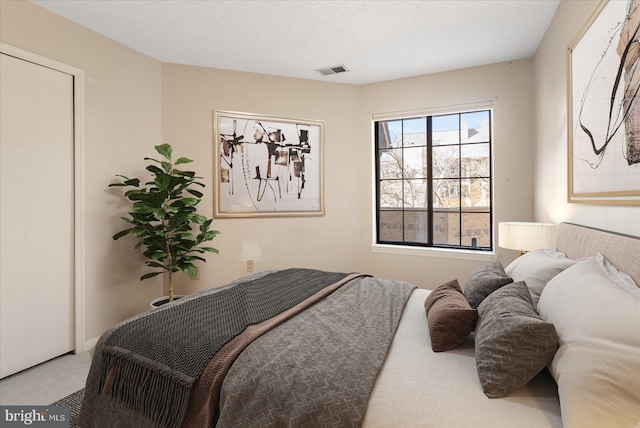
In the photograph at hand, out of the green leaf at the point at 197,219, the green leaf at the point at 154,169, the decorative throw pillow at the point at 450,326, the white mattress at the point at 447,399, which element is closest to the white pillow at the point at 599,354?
the white mattress at the point at 447,399

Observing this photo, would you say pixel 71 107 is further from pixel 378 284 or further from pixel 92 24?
pixel 378 284

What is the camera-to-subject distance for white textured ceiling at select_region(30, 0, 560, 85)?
257 cm

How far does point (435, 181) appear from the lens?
3969 millimetres

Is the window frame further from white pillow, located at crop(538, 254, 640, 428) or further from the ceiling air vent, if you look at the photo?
white pillow, located at crop(538, 254, 640, 428)

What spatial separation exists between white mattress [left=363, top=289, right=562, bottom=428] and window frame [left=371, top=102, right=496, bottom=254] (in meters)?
2.57

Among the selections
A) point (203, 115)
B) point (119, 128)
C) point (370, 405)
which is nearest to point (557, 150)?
point (370, 405)

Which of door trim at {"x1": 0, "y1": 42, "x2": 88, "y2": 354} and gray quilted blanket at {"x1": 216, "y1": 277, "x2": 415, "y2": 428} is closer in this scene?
gray quilted blanket at {"x1": 216, "y1": 277, "x2": 415, "y2": 428}

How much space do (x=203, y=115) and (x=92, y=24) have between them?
1168 mm

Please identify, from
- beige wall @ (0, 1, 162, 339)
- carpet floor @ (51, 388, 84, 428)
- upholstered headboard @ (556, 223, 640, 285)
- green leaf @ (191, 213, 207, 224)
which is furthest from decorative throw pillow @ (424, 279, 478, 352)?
beige wall @ (0, 1, 162, 339)

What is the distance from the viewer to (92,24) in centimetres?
282

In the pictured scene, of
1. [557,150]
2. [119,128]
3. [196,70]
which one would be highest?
[196,70]

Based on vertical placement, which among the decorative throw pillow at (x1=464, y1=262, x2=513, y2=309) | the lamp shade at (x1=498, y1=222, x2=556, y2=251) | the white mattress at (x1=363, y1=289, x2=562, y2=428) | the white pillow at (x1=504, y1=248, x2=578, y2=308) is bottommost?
the white mattress at (x1=363, y1=289, x2=562, y2=428)

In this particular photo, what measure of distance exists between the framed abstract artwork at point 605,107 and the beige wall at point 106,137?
11.5 ft

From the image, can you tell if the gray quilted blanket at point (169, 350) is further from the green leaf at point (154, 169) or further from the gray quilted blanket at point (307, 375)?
the green leaf at point (154, 169)
